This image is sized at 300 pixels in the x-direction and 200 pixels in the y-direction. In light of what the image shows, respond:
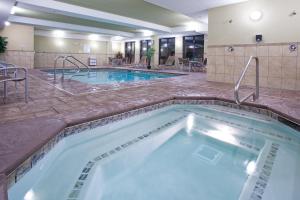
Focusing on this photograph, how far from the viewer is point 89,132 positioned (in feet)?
8.96

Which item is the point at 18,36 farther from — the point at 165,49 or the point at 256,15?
the point at 256,15

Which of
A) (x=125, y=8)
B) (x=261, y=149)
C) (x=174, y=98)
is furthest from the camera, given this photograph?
(x=125, y=8)

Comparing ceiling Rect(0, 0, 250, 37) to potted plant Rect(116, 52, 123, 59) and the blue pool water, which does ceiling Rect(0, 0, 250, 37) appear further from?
potted plant Rect(116, 52, 123, 59)

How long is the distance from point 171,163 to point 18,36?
12.7 meters

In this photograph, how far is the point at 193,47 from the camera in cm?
1320

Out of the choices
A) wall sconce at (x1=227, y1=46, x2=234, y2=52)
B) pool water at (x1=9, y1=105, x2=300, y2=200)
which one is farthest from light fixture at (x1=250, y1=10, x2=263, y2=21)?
pool water at (x1=9, y1=105, x2=300, y2=200)

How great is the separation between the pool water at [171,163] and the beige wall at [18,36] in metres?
11.3

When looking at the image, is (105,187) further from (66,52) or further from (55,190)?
(66,52)

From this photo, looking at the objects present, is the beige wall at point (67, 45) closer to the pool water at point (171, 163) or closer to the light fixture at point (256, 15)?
the light fixture at point (256, 15)

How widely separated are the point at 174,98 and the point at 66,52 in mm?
13687

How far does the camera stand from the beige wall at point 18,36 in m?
11.2

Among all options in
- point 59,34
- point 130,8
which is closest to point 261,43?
point 130,8

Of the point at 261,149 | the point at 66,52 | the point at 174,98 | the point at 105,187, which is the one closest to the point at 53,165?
the point at 105,187

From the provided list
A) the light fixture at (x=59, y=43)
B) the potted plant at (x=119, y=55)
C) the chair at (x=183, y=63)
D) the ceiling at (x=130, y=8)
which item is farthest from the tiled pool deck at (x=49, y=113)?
the potted plant at (x=119, y=55)
